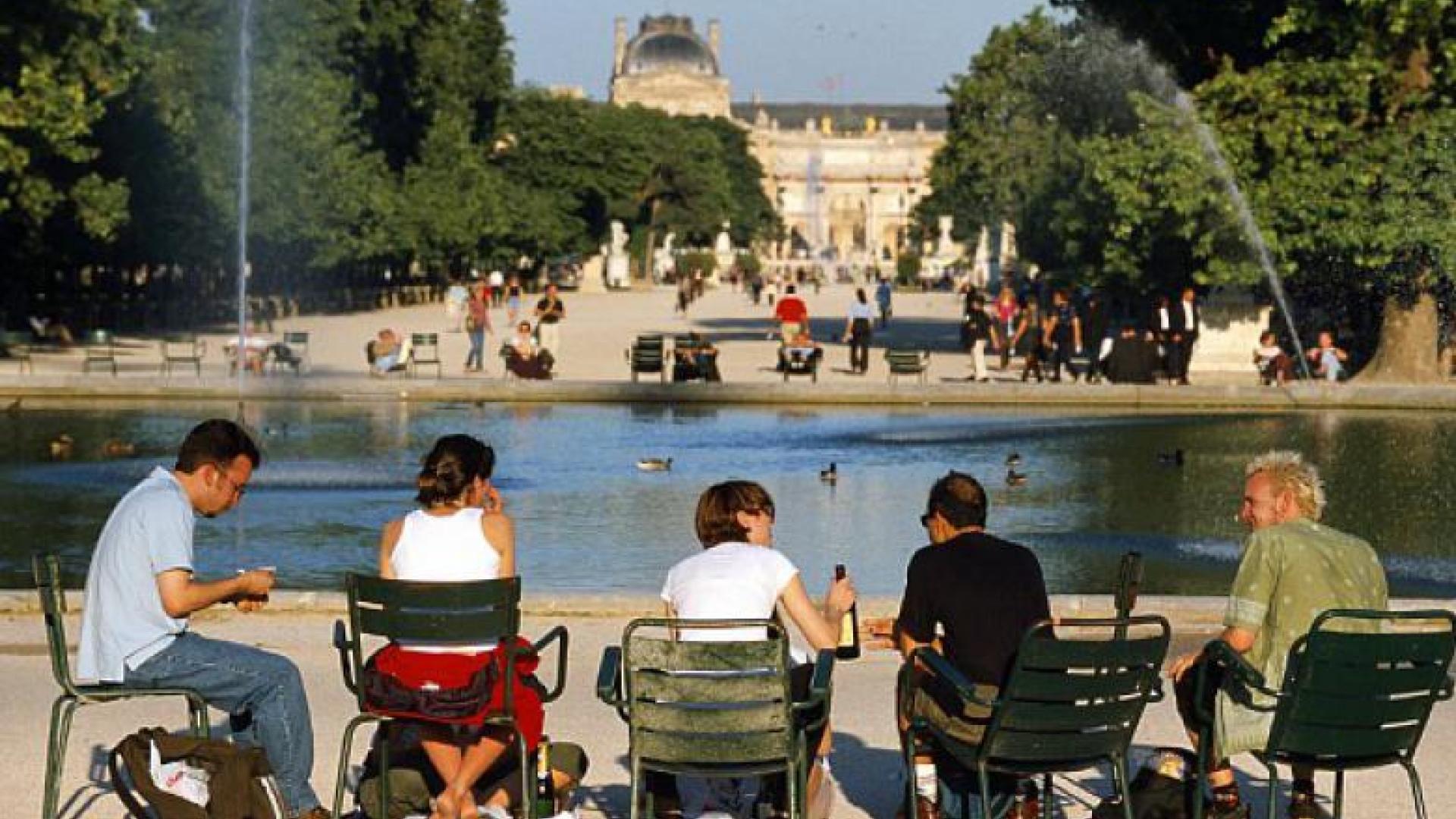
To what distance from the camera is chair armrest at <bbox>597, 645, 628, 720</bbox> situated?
290 inches

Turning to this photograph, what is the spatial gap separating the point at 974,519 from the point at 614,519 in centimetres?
1080

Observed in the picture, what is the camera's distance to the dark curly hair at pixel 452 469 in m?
7.88

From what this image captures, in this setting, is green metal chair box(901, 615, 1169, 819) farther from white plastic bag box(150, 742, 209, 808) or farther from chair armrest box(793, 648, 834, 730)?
white plastic bag box(150, 742, 209, 808)

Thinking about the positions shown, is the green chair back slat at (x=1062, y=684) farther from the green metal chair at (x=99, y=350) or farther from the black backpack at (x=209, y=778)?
the green metal chair at (x=99, y=350)

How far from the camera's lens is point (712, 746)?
731 cm

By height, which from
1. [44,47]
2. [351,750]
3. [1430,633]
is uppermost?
[44,47]

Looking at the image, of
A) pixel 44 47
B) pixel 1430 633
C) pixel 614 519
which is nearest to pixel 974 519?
pixel 1430 633

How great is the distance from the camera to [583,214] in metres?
119

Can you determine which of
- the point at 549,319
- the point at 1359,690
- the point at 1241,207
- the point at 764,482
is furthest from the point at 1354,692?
the point at 549,319

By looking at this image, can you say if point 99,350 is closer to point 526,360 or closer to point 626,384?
point 526,360

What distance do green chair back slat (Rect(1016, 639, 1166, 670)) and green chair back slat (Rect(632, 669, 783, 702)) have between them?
729 mm

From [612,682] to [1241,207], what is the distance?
28710 millimetres

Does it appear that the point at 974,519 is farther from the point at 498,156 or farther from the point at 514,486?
the point at 498,156

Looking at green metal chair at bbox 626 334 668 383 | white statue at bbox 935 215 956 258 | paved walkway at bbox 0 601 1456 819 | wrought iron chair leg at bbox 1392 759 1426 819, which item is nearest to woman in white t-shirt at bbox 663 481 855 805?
paved walkway at bbox 0 601 1456 819
